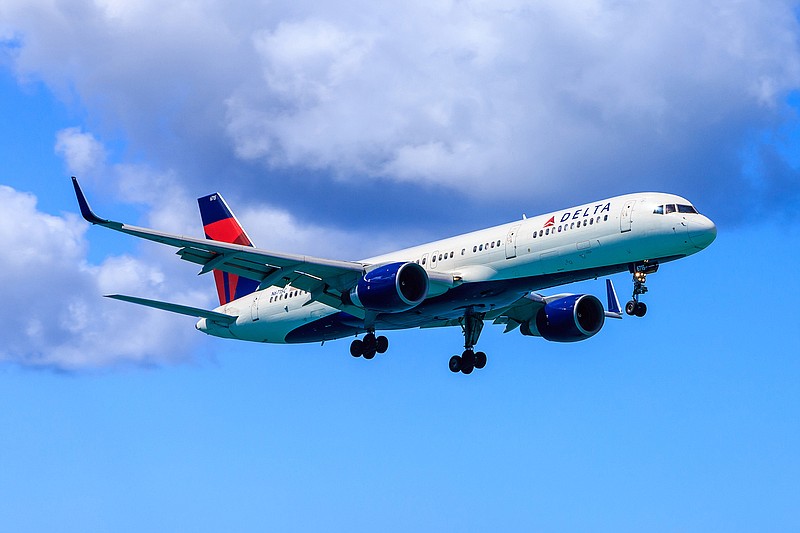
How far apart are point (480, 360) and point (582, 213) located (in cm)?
1161

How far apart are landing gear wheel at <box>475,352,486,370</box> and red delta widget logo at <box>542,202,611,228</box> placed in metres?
10.4

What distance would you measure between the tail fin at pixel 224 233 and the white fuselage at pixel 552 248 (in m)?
7.06

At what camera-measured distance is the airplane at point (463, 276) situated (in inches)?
1905

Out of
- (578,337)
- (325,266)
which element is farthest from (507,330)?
(325,266)

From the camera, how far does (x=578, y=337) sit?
6072cm

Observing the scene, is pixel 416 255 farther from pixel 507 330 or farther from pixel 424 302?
pixel 507 330

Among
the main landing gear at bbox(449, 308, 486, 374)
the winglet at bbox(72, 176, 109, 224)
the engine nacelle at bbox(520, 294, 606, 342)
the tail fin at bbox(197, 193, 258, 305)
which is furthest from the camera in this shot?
the tail fin at bbox(197, 193, 258, 305)

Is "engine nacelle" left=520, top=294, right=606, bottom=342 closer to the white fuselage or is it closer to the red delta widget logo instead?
the white fuselage

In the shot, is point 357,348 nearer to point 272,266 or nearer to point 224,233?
point 272,266

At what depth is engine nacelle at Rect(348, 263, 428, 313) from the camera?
5091 cm

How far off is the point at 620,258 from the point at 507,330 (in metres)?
15.0

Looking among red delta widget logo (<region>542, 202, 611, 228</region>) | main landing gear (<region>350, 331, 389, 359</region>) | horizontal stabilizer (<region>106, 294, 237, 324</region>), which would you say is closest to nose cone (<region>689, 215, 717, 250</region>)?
red delta widget logo (<region>542, 202, 611, 228</region>)

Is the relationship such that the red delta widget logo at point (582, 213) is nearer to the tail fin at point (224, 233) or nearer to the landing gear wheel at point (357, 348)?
the landing gear wheel at point (357, 348)

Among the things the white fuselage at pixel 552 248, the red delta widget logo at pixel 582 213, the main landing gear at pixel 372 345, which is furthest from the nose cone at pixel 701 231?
the main landing gear at pixel 372 345
